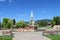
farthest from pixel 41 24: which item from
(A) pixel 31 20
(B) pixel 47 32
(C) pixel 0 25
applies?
(B) pixel 47 32

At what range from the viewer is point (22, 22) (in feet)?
226

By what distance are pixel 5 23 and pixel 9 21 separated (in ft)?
12.6

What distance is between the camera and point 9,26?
228 ft

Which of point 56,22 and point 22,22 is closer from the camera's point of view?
point 22,22

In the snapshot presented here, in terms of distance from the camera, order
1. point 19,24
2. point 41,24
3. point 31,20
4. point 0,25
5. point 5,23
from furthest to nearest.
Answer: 1. point 41,24
2. point 0,25
3. point 5,23
4. point 19,24
5. point 31,20

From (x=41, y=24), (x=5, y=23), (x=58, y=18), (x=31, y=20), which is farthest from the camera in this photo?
(x=41, y=24)

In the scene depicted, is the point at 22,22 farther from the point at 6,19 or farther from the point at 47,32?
the point at 47,32

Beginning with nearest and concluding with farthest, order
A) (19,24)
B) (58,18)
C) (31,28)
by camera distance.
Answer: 1. (31,28)
2. (19,24)
3. (58,18)

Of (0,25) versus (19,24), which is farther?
(0,25)

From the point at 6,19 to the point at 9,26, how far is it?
15.6 feet

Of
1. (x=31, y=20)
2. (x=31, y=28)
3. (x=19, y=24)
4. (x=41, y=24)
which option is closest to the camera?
(x=31, y=28)

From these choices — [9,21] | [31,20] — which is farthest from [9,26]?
[31,20]

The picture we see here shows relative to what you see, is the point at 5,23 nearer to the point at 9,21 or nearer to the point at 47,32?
the point at 9,21

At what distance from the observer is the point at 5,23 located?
72.1 metres
